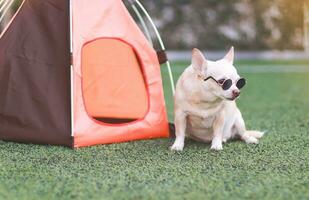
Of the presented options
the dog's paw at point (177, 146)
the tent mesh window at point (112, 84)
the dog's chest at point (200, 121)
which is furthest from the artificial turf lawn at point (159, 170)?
the tent mesh window at point (112, 84)

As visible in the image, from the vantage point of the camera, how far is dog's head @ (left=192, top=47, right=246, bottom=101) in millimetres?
3771

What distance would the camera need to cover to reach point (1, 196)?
285cm

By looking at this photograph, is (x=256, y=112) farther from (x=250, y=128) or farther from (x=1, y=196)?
(x=1, y=196)

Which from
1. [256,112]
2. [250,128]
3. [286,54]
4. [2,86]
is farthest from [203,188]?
[286,54]

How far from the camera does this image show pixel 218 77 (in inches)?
150

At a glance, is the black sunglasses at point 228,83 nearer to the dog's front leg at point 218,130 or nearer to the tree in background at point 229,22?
the dog's front leg at point 218,130

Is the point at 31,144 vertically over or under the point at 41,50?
under

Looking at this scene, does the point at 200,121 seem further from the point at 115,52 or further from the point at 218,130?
the point at 115,52

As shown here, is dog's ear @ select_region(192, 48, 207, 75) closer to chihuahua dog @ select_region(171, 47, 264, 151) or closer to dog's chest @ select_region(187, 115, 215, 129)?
chihuahua dog @ select_region(171, 47, 264, 151)

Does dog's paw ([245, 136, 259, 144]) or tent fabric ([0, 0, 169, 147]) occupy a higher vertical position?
tent fabric ([0, 0, 169, 147])

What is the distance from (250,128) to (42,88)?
6.07ft

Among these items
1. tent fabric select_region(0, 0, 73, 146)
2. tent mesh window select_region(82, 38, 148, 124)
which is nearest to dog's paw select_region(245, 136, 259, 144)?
tent mesh window select_region(82, 38, 148, 124)

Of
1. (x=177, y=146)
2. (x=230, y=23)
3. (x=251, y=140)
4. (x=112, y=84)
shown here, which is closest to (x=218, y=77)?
(x=177, y=146)

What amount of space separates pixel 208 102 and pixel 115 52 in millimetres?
1093
